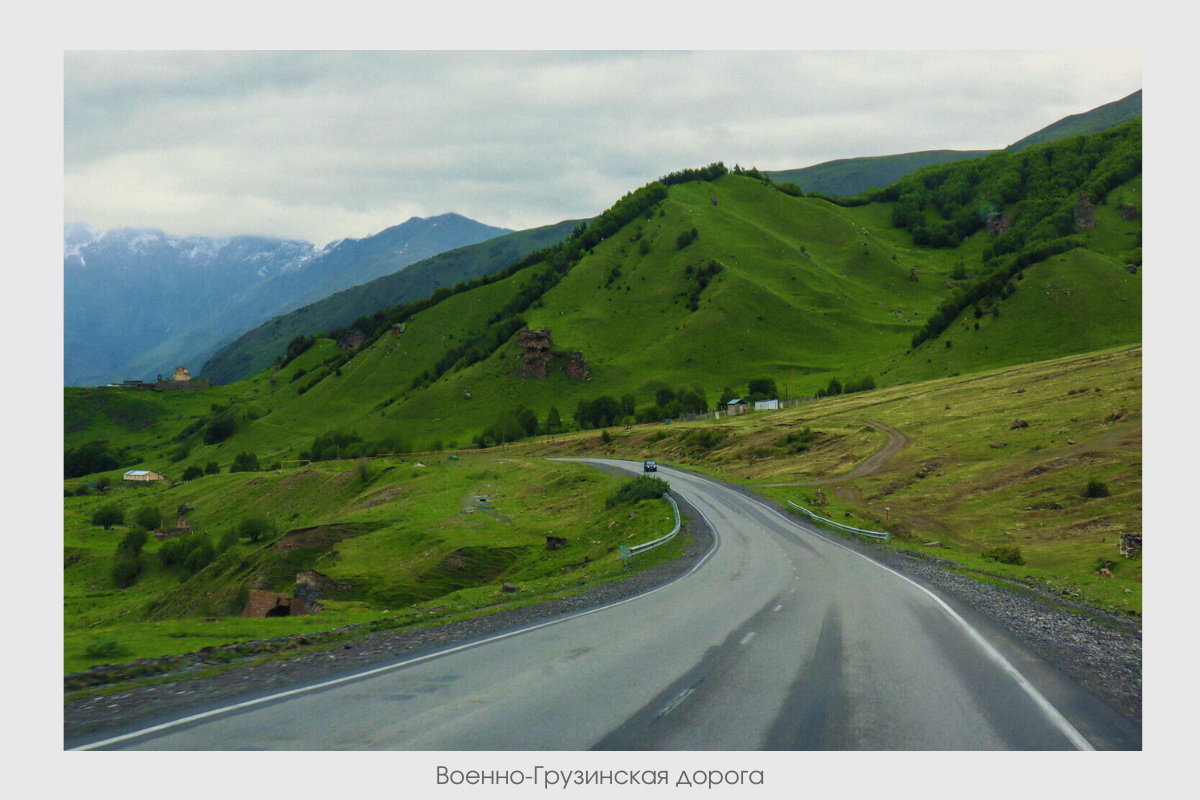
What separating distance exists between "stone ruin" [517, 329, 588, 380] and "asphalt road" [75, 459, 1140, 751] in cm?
16969

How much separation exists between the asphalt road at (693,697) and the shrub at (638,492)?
112 ft

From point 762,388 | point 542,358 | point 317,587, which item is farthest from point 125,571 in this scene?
point 542,358

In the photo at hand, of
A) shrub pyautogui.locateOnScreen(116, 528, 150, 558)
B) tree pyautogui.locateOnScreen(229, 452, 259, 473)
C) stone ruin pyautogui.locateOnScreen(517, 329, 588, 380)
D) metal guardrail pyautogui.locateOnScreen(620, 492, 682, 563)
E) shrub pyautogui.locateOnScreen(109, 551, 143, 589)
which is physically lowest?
Answer: shrub pyautogui.locateOnScreen(109, 551, 143, 589)

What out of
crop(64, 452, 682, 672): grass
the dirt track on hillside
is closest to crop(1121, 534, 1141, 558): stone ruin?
crop(64, 452, 682, 672): grass

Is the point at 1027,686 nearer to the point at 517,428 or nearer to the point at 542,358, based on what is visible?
the point at 517,428

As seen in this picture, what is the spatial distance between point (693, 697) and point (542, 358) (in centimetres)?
18041

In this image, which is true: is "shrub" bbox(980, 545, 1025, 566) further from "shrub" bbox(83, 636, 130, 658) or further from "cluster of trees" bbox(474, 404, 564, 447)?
"cluster of trees" bbox(474, 404, 564, 447)

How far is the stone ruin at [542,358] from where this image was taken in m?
186

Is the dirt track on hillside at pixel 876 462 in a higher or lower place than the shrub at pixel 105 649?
lower

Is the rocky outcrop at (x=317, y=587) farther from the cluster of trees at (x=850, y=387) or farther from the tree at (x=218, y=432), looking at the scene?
the tree at (x=218, y=432)

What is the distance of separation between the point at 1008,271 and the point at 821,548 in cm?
16564

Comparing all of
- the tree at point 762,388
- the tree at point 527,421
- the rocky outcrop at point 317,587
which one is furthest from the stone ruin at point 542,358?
the rocky outcrop at point 317,587

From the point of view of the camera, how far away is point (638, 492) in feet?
171

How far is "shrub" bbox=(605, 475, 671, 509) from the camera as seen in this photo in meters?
51.7
